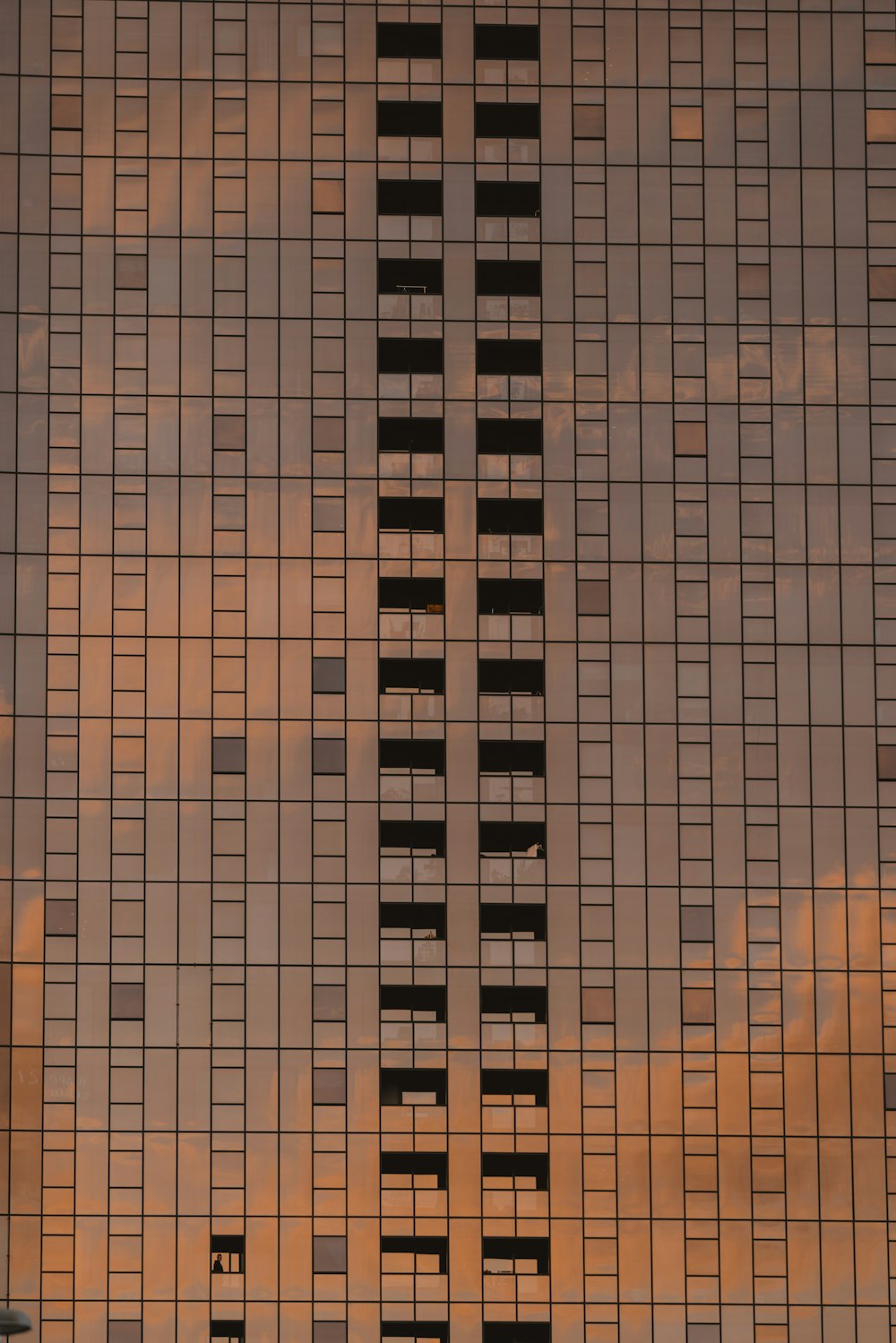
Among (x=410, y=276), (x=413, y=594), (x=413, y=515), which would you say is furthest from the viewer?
(x=410, y=276)

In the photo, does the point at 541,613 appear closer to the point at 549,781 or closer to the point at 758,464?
the point at 549,781

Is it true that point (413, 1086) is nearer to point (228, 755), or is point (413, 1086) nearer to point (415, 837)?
point (415, 837)

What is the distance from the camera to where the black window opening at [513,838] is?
1275 inches

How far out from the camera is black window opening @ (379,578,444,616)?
3300cm

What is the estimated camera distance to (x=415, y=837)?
32688 millimetres

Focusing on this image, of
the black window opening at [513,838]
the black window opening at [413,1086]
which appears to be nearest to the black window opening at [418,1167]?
the black window opening at [413,1086]

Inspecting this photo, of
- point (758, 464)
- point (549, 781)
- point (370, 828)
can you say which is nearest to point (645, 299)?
point (758, 464)

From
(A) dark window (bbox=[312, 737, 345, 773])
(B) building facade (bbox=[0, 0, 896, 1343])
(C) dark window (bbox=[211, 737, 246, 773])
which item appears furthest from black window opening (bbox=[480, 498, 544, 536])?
(C) dark window (bbox=[211, 737, 246, 773])

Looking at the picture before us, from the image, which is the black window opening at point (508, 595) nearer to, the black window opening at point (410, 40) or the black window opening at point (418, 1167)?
the black window opening at point (418, 1167)

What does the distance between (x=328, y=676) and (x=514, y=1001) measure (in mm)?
9602

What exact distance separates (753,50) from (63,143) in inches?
738

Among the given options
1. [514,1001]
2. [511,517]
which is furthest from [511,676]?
[514,1001]

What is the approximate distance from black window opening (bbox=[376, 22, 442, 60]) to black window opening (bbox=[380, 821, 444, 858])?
→ 20632mm

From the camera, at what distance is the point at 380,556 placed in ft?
108
